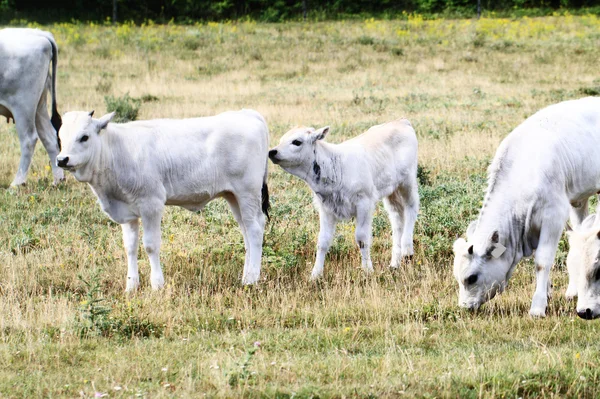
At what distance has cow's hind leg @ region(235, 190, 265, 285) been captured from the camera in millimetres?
8539

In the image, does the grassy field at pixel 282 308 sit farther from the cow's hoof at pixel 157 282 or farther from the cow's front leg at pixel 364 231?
the cow's front leg at pixel 364 231

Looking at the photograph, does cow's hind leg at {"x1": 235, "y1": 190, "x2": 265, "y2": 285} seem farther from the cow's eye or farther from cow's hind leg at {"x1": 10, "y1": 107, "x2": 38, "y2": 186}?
cow's hind leg at {"x1": 10, "y1": 107, "x2": 38, "y2": 186}

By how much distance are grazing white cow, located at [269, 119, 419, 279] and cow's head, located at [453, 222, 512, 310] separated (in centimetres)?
165

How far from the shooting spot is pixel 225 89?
22.8m

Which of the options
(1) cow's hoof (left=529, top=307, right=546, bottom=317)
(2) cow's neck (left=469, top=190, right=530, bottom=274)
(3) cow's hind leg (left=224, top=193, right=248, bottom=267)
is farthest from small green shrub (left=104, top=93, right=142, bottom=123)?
(1) cow's hoof (left=529, top=307, right=546, bottom=317)

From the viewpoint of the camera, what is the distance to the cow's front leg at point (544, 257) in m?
7.24

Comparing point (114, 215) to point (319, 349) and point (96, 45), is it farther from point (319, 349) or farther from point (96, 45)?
point (96, 45)

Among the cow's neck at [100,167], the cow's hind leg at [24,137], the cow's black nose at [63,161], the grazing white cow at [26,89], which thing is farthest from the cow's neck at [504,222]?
the cow's hind leg at [24,137]

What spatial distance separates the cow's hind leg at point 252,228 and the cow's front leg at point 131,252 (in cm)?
114

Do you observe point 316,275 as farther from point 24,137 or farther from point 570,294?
point 24,137

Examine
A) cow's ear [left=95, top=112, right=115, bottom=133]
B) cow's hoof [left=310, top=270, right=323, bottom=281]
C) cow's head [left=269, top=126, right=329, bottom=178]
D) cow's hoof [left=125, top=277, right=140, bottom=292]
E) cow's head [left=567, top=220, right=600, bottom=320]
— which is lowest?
cow's hoof [left=125, top=277, right=140, bottom=292]

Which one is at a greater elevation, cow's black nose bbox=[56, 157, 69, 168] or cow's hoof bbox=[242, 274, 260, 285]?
cow's black nose bbox=[56, 157, 69, 168]

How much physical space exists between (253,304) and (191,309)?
2.11 ft

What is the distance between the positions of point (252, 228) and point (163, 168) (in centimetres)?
117
